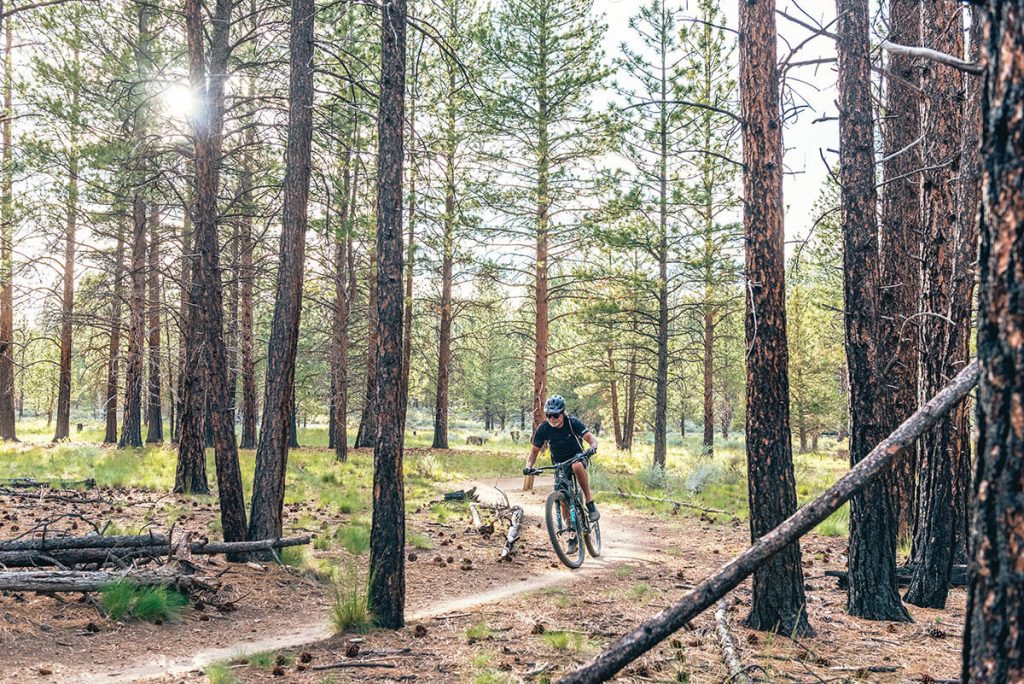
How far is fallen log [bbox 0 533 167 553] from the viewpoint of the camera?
657 cm

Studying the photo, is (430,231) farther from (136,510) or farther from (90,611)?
(90,611)

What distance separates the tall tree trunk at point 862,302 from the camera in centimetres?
621

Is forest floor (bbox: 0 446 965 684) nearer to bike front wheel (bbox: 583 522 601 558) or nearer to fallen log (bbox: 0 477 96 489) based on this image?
bike front wheel (bbox: 583 522 601 558)

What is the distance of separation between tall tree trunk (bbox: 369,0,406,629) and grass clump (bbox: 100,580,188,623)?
1.98 meters

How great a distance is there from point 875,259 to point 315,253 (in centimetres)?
1865

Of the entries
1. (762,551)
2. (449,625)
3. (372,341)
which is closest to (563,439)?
Answer: (449,625)

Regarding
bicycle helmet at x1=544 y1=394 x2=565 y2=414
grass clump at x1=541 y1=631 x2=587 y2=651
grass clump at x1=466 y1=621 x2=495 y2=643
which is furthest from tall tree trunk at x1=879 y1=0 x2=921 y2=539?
grass clump at x1=466 y1=621 x2=495 y2=643

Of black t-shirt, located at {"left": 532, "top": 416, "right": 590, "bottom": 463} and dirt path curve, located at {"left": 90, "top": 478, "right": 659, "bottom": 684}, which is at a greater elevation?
black t-shirt, located at {"left": 532, "top": 416, "right": 590, "bottom": 463}

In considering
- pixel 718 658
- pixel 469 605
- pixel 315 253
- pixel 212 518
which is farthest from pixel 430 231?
pixel 718 658

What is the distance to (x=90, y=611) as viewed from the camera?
6.14 meters

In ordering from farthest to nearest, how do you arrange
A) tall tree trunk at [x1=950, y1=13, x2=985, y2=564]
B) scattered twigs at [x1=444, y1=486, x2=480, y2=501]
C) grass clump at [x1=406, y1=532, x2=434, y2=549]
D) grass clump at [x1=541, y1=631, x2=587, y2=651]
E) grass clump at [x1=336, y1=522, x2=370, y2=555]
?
scattered twigs at [x1=444, y1=486, x2=480, y2=501] < grass clump at [x1=406, y1=532, x2=434, y2=549] < grass clump at [x1=336, y1=522, x2=370, y2=555] < tall tree trunk at [x1=950, y1=13, x2=985, y2=564] < grass clump at [x1=541, y1=631, x2=587, y2=651]

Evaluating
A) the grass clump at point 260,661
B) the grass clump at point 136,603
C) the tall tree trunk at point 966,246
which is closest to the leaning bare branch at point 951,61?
the tall tree trunk at point 966,246

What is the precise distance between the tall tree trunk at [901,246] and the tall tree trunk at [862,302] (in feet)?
7.98

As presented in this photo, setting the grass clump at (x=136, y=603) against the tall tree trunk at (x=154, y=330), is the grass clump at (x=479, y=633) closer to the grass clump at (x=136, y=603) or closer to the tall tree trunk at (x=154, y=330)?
the grass clump at (x=136, y=603)
